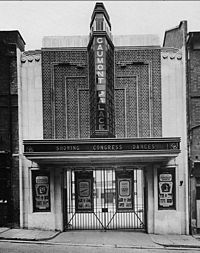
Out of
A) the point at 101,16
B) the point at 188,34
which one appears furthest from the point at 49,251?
the point at 188,34

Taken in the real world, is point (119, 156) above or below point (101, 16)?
below

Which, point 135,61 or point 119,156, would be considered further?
point 135,61

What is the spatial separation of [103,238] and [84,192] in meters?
3.14

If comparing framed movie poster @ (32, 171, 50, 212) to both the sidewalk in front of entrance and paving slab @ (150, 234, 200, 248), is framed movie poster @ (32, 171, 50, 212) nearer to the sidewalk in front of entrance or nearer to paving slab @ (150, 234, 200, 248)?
the sidewalk in front of entrance

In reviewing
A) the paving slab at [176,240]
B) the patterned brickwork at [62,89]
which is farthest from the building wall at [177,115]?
the patterned brickwork at [62,89]

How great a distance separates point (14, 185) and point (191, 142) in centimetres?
921

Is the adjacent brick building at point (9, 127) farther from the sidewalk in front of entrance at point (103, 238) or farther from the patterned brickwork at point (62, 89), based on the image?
the patterned brickwork at point (62, 89)

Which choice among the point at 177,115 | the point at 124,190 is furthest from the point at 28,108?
the point at 177,115

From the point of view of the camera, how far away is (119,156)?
47.9 feet

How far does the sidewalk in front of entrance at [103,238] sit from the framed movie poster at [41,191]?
1.20m

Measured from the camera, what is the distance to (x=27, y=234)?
15008 mm

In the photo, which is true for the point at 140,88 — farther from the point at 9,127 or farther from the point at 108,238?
the point at 108,238

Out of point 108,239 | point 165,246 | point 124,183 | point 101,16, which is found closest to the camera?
point 165,246

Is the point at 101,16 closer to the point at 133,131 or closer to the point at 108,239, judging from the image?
the point at 133,131
